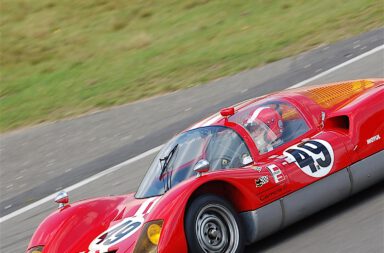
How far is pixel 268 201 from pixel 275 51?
8.07 metres

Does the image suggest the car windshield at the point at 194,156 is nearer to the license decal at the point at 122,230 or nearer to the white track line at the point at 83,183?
the license decal at the point at 122,230

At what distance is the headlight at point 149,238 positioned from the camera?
5.65 metres

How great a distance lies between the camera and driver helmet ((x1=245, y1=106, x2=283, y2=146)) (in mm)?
6852

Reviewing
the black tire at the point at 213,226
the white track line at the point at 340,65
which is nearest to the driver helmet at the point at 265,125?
the black tire at the point at 213,226

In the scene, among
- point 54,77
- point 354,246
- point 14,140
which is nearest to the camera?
point 354,246

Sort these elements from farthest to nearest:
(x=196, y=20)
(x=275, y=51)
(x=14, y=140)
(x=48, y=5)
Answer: (x=48, y=5) → (x=196, y=20) → (x=275, y=51) → (x=14, y=140)

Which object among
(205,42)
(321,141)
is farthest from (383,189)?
(205,42)

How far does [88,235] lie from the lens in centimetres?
655

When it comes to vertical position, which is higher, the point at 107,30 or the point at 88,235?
the point at 107,30

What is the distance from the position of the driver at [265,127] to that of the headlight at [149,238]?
1.37 metres

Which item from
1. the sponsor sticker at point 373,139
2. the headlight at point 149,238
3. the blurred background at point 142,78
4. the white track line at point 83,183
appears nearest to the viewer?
the headlight at point 149,238

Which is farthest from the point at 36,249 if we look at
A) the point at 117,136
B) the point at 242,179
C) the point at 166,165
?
the point at 117,136

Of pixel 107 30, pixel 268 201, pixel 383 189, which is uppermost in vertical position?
pixel 107 30

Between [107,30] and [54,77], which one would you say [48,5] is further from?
[54,77]
